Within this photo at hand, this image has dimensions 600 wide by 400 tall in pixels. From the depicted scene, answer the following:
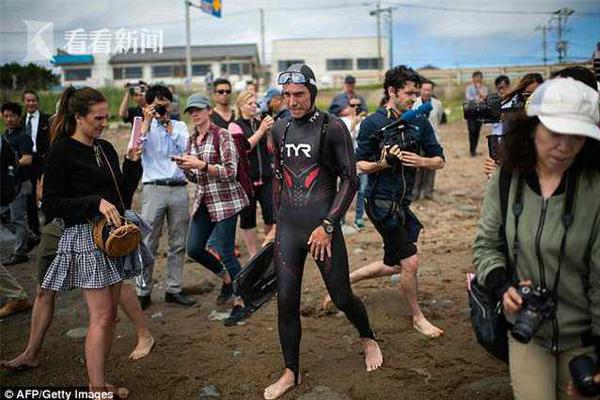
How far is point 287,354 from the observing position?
12.4ft

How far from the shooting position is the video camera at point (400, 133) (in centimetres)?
434

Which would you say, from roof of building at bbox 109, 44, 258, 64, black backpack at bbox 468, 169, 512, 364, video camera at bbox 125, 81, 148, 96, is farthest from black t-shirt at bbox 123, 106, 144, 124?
roof of building at bbox 109, 44, 258, 64

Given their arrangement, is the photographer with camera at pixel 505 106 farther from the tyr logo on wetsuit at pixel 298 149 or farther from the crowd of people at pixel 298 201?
the tyr logo on wetsuit at pixel 298 149

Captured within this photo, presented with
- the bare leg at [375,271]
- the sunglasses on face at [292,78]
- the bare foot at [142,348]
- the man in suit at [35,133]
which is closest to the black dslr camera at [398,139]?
the sunglasses on face at [292,78]

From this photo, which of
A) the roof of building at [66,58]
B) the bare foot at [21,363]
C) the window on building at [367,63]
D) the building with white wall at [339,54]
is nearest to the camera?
the bare foot at [21,363]

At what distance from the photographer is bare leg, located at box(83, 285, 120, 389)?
3.43 meters

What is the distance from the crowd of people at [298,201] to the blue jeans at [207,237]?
0.01 m

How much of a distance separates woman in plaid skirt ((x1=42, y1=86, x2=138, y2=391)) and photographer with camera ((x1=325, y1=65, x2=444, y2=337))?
2.08 metres

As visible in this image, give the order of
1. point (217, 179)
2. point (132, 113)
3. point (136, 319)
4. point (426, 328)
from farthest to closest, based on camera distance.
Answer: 1. point (132, 113)
2. point (217, 179)
3. point (426, 328)
4. point (136, 319)

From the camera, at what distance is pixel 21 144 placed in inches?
288

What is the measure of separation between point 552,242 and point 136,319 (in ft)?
10.8

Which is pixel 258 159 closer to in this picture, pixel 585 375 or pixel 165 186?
pixel 165 186

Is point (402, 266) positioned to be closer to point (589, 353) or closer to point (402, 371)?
point (402, 371)

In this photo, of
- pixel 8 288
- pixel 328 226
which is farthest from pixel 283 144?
pixel 8 288
